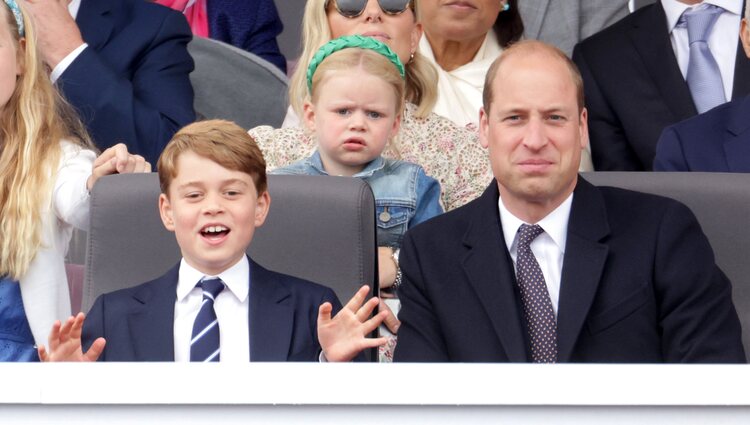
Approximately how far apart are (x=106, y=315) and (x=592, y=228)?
85 centimetres

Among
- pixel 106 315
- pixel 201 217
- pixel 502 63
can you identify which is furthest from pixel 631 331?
pixel 106 315

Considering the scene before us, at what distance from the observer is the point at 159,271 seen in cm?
254

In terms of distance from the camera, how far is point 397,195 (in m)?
2.93

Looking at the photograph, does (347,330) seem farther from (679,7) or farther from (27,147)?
(679,7)

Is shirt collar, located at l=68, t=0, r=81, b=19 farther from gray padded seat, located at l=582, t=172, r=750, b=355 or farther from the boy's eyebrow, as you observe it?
gray padded seat, located at l=582, t=172, r=750, b=355

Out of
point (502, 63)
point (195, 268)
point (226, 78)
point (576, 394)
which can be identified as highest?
point (226, 78)

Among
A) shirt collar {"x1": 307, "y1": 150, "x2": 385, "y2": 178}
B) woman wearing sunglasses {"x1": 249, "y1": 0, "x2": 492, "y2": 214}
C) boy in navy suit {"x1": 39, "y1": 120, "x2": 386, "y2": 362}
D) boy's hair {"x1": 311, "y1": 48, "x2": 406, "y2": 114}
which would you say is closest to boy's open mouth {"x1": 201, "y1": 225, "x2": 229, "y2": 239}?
boy in navy suit {"x1": 39, "y1": 120, "x2": 386, "y2": 362}

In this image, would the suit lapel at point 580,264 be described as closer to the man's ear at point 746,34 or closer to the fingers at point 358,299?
the fingers at point 358,299

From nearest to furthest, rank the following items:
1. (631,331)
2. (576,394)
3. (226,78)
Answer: (576,394)
(631,331)
(226,78)

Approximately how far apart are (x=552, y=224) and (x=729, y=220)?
337mm

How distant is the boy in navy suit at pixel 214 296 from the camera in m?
2.35

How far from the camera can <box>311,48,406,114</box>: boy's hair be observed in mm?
2992

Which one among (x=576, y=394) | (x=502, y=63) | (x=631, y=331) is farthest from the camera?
(x=502, y=63)

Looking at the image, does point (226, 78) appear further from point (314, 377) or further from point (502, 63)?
point (314, 377)
